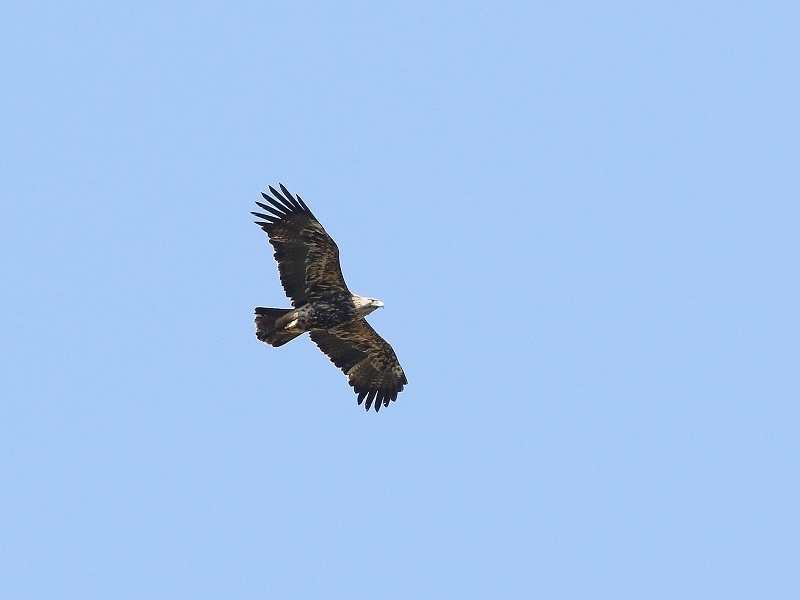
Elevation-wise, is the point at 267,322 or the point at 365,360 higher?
the point at 365,360

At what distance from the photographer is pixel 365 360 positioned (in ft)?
100

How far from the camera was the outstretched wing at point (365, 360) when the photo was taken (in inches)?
1182

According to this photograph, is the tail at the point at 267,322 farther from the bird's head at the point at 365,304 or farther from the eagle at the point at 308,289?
the bird's head at the point at 365,304

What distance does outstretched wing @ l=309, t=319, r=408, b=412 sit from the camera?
30.0 m

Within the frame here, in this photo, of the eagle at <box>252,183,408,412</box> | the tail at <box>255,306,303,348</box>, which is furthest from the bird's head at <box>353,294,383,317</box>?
the tail at <box>255,306,303,348</box>

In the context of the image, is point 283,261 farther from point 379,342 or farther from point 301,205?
point 379,342

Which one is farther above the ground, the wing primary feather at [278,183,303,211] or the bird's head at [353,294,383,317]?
the wing primary feather at [278,183,303,211]

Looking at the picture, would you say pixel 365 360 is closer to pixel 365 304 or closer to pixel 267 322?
pixel 365 304

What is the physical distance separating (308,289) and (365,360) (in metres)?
2.61

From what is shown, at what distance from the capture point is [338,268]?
1125 inches

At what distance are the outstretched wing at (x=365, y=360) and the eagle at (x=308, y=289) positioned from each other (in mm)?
26

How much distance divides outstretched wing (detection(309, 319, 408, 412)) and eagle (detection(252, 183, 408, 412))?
1.0 inches

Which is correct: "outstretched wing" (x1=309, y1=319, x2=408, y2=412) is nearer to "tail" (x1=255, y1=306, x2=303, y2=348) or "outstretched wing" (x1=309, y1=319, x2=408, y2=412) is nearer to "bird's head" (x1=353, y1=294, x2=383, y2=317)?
"bird's head" (x1=353, y1=294, x2=383, y2=317)

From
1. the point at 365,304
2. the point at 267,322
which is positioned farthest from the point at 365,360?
the point at 267,322
